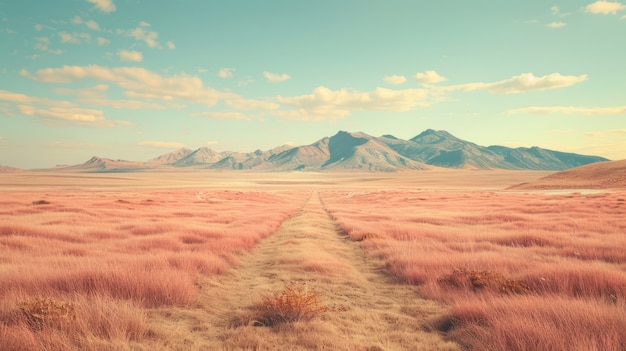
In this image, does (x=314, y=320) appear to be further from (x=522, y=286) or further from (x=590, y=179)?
(x=590, y=179)

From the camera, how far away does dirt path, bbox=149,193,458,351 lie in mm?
5527

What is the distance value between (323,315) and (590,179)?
126 metres

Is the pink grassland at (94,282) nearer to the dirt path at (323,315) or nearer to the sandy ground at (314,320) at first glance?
the sandy ground at (314,320)

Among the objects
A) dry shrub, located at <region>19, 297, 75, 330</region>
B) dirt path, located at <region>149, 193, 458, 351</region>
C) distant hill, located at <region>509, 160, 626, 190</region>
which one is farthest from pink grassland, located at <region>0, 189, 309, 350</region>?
distant hill, located at <region>509, 160, 626, 190</region>

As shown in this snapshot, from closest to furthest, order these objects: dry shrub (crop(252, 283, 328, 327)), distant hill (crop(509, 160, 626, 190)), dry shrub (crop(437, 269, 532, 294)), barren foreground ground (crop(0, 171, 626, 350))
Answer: barren foreground ground (crop(0, 171, 626, 350)) → dry shrub (crop(252, 283, 328, 327)) → dry shrub (crop(437, 269, 532, 294)) → distant hill (crop(509, 160, 626, 190))

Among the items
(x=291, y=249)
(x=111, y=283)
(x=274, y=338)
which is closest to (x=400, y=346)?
(x=274, y=338)

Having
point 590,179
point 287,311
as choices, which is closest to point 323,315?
point 287,311

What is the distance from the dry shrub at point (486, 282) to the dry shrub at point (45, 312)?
343 inches

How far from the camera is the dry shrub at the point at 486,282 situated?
8.09 m

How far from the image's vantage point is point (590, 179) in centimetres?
9956

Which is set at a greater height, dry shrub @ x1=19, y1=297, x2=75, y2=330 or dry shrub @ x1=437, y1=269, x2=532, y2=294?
dry shrub @ x1=19, y1=297, x2=75, y2=330

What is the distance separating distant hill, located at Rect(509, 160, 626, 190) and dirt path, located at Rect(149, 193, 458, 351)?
353 feet

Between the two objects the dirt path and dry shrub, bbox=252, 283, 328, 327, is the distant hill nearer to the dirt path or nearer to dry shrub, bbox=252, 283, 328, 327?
the dirt path

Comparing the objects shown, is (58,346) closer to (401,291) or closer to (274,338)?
(274,338)
